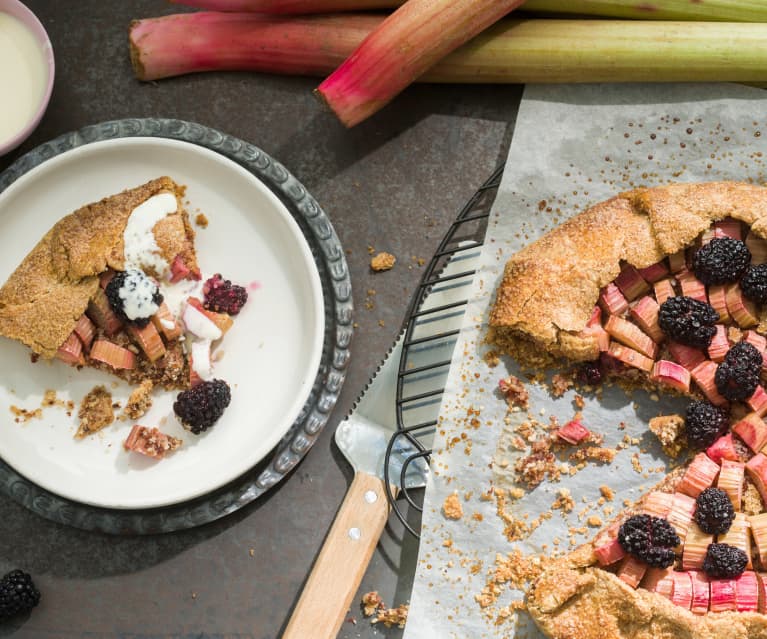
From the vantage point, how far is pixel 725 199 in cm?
372

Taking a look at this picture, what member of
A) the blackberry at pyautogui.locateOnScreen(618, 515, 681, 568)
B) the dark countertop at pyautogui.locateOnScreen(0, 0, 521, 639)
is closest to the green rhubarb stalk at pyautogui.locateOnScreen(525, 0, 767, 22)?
the dark countertop at pyautogui.locateOnScreen(0, 0, 521, 639)

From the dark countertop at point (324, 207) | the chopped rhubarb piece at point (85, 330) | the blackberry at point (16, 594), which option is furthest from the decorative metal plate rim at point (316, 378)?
the chopped rhubarb piece at point (85, 330)

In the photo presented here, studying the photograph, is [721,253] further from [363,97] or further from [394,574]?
[394,574]

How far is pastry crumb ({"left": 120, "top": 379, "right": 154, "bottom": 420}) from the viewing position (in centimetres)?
388

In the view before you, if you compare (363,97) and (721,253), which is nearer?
(721,253)

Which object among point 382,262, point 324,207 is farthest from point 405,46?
point 382,262

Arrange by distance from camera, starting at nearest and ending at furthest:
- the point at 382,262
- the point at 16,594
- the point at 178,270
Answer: the point at 16,594, the point at 178,270, the point at 382,262

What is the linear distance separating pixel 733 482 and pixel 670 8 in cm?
191

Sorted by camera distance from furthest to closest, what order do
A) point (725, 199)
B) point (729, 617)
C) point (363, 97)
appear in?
point (363, 97), point (725, 199), point (729, 617)

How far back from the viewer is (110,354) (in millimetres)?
3846

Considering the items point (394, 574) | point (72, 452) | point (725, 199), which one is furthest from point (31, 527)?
point (725, 199)

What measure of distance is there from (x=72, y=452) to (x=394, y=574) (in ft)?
4.62

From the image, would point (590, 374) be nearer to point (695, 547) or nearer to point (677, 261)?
point (677, 261)

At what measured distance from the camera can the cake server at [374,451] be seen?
12.2 feet
